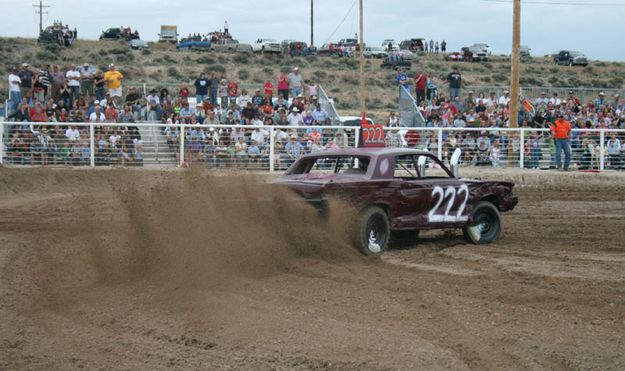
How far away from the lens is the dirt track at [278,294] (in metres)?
6.46

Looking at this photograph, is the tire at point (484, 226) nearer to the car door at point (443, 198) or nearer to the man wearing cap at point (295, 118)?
the car door at point (443, 198)

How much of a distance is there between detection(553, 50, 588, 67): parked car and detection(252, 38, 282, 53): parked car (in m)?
24.4

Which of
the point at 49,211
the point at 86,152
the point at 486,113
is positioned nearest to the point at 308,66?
the point at 486,113

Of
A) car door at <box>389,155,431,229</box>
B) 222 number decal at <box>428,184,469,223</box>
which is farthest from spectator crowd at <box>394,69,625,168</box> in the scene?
car door at <box>389,155,431,229</box>

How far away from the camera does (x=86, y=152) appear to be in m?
20.9

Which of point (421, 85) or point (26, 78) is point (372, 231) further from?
point (421, 85)

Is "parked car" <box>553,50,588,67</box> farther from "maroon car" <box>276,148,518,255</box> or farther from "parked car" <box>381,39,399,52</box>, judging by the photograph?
"maroon car" <box>276,148,518,255</box>

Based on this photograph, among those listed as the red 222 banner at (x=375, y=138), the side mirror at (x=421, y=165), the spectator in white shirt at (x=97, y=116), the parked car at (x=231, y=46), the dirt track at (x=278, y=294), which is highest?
the parked car at (x=231, y=46)

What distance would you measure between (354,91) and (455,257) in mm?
42545

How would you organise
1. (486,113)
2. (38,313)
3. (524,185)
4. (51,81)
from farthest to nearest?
(486,113)
(51,81)
(524,185)
(38,313)

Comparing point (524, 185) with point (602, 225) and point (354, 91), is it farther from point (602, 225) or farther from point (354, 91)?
point (354, 91)

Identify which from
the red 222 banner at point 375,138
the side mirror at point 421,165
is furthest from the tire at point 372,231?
the red 222 banner at point 375,138

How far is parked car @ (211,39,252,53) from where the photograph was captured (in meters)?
67.6

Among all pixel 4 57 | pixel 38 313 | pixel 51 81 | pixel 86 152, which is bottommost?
pixel 38 313
